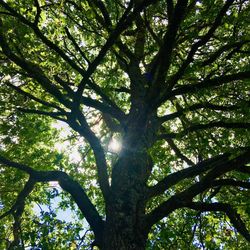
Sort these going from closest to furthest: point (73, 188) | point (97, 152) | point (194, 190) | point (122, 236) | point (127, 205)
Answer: point (122, 236), point (194, 190), point (127, 205), point (73, 188), point (97, 152)

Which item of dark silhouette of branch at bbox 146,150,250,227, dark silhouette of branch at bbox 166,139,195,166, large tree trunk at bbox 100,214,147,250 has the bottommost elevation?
large tree trunk at bbox 100,214,147,250

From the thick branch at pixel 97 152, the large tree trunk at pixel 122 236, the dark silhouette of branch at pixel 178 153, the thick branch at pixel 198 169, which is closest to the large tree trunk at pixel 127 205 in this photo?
the large tree trunk at pixel 122 236

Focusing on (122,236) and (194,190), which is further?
(194,190)

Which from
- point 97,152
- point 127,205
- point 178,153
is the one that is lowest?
point 127,205

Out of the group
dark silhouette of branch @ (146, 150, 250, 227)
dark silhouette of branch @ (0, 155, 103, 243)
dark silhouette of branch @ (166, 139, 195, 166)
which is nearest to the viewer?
dark silhouette of branch @ (146, 150, 250, 227)

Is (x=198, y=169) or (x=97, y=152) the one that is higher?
(x=97, y=152)

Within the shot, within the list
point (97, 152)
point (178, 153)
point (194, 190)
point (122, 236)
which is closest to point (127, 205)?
point (122, 236)

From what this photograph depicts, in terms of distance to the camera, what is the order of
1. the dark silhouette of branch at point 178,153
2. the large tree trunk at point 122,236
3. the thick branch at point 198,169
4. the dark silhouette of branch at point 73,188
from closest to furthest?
the large tree trunk at point 122,236 < the dark silhouette of branch at point 73,188 < the thick branch at point 198,169 < the dark silhouette of branch at point 178,153

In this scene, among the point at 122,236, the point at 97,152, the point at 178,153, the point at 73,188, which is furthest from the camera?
the point at 178,153

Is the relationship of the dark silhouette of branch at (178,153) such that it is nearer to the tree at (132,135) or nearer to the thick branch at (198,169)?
the tree at (132,135)

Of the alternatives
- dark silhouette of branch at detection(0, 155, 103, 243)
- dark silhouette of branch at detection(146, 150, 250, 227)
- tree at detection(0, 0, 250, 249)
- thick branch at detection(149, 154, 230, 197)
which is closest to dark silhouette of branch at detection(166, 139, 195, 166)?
tree at detection(0, 0, 250, 249)

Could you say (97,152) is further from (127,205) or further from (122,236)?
(122,236)

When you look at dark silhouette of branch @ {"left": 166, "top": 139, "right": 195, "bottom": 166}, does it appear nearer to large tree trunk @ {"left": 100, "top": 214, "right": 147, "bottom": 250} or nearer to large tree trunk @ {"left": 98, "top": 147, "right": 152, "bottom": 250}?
large tree trunk @ {"left": 98, "top": 147, "right": 152, "bottom": 250}

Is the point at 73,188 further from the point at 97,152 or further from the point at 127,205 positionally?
the point at 127,205
